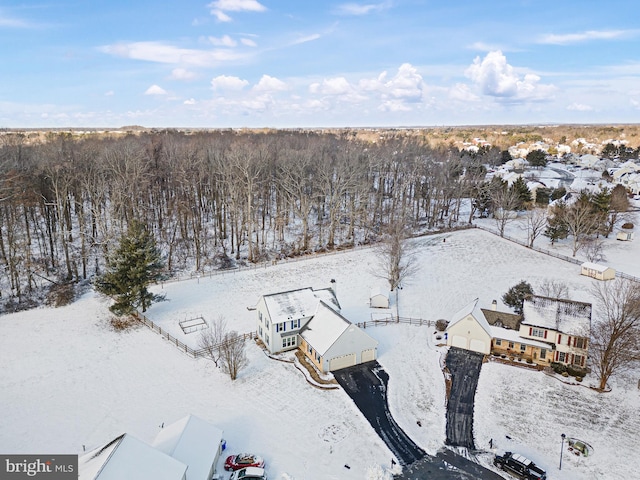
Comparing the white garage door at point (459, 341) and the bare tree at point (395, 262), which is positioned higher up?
the bare tree at point (395, 262)

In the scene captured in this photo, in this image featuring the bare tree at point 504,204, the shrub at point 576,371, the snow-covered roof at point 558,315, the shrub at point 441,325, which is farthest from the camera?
the bare tree at point 504,204

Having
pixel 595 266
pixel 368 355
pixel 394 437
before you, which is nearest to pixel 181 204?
pixel 368 355

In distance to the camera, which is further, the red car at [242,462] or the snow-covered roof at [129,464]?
the red car at [242,462]

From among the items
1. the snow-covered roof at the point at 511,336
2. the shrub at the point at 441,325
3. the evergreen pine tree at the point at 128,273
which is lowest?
the shrub at the point at 441,325

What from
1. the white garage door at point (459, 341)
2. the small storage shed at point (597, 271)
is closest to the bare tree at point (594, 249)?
the small storage shed at point (597, 271)

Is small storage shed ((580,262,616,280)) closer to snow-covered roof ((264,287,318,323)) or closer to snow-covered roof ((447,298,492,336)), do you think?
snow-covered roof ((447,298,492,336))

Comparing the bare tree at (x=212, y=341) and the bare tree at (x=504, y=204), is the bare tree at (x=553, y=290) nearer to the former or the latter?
the bare tree at (x=504, y=204)

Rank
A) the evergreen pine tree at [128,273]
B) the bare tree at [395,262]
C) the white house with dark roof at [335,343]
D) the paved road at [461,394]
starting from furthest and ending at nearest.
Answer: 1. the bare tree at [395,262]
2. the evergreen pine tree at [128,273]
3. the white house with dark roof at [335,343]
4. the paved road at [461,394]

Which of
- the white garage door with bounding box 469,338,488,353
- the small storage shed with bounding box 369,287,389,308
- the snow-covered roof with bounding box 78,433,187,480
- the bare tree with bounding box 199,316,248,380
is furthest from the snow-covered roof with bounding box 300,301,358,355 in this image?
the snow-covered roof with bounding box 78,433,187,480

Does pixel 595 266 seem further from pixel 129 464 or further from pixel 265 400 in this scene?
pixel 129 464
